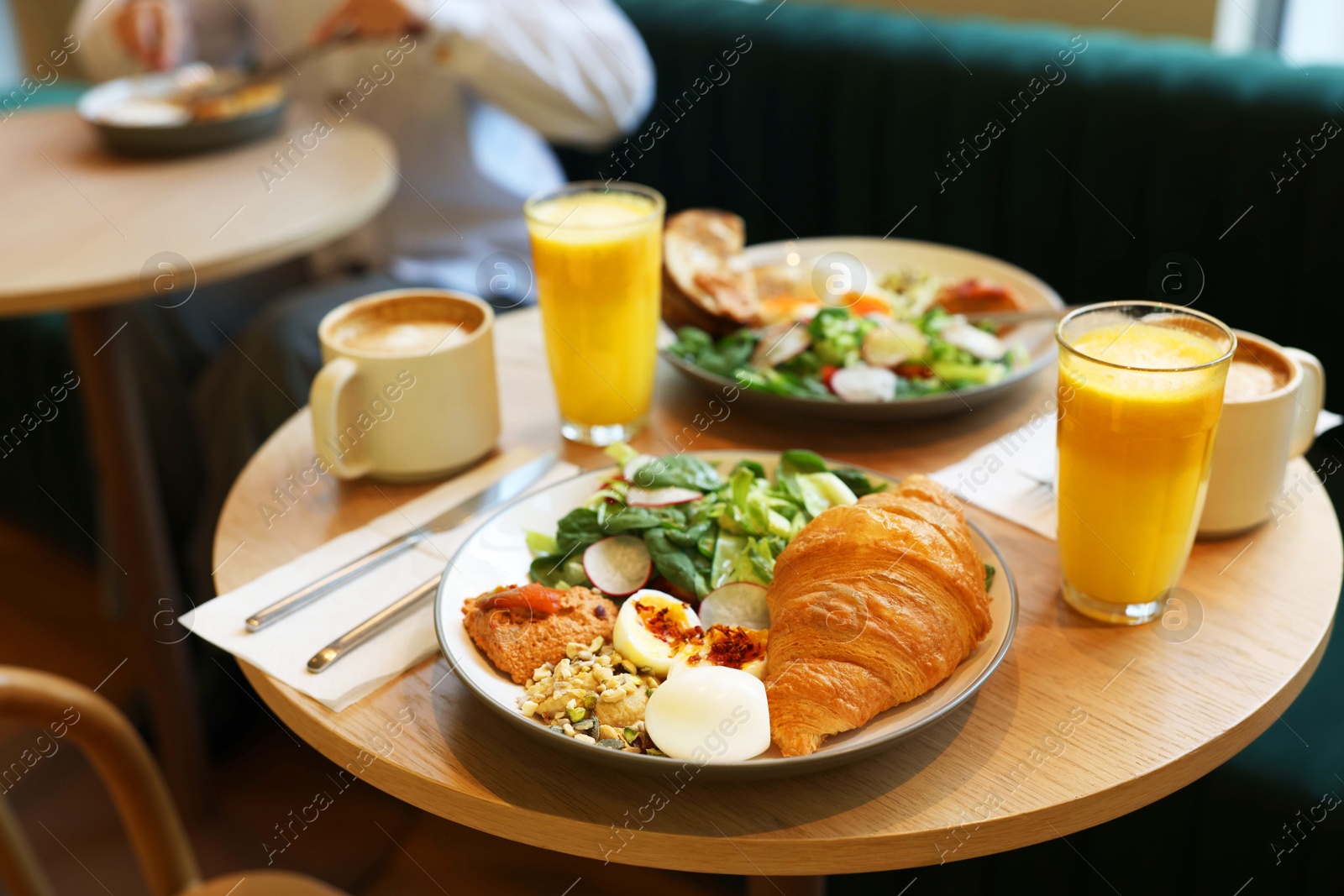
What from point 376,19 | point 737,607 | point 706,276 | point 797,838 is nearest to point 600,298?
point 706,276

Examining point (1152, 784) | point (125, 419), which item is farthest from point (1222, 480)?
point (125, 419)

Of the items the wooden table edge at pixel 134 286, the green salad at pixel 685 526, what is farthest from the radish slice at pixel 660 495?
the wooden table edge at pixel 134 286

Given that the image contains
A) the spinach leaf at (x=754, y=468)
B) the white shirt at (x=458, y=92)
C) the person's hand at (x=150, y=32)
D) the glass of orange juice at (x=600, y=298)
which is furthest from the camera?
the person's hand at (x=150, y=32)

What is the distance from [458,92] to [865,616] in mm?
2090

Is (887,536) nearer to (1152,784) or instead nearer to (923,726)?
(923,726)

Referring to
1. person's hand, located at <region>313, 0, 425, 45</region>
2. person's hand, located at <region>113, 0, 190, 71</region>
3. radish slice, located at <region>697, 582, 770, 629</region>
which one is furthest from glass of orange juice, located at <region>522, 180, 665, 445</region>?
person's hand, located at <region>113, 0, 190, 71</region>

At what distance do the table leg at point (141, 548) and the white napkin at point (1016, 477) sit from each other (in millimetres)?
1535

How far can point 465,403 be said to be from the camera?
1.18 m

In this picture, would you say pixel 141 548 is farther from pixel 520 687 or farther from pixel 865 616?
pixel 865 616

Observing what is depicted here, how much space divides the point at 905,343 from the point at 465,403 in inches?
21.7

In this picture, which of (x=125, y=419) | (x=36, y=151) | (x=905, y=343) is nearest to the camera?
(x=905, y=343)

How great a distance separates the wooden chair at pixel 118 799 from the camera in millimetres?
649

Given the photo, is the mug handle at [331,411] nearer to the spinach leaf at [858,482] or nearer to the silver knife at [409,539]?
the silver knife at [409,539]

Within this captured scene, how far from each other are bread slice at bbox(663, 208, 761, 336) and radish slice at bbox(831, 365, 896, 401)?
191 mm
